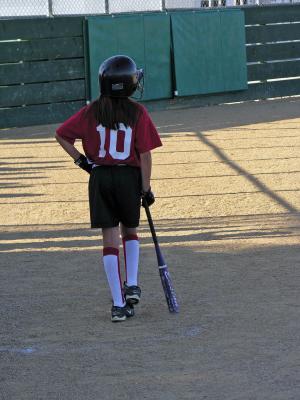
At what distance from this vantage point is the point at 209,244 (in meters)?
8.36

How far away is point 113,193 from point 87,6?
13937 millimetres

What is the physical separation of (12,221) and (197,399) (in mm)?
5311

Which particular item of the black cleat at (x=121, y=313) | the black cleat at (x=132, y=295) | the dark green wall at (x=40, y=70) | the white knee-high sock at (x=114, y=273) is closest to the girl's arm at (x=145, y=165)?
the white knee-high sock at (x=114, y=273)

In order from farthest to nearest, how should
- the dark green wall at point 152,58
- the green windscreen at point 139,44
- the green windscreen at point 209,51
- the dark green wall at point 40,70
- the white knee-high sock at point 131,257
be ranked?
the green windscreen at point 209,51, the green windscreen at point 139,44, the dark green wall at point 152,58, the dark green wall at point 40,70, the white knee-high sock at point 131,257

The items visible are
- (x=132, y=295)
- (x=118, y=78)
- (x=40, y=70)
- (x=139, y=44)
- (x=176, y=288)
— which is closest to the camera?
(x=118, y=78)

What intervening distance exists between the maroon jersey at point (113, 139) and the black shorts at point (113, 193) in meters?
0.07


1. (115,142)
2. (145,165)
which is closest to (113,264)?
(145,165)

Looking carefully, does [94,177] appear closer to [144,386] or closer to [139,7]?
[144,386]

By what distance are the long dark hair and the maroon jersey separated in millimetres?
27

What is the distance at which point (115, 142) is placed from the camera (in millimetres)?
6164

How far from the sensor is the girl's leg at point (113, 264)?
628 centimetres

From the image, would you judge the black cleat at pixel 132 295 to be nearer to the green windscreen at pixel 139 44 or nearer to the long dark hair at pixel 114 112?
the long dark hair at pixel 114 112

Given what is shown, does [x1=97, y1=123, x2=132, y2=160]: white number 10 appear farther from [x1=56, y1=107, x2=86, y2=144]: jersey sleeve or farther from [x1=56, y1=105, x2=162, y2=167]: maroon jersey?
[x1=56, y1=107, x2=86, y2=144]: jersey sleeve

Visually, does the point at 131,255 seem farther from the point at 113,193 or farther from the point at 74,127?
the point at 74,127
